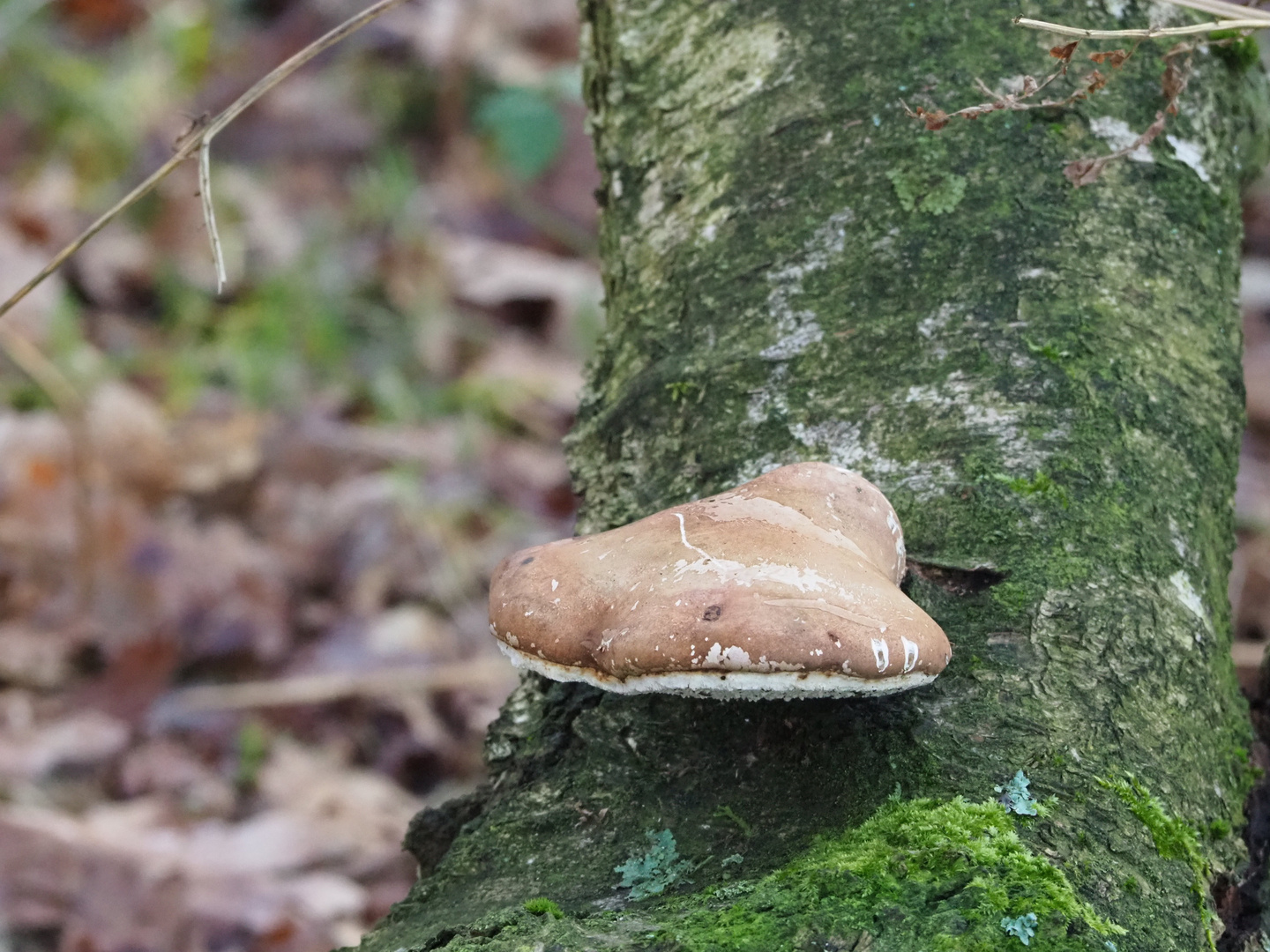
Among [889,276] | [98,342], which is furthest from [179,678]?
[889,276]

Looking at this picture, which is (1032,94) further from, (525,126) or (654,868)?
(525,126)

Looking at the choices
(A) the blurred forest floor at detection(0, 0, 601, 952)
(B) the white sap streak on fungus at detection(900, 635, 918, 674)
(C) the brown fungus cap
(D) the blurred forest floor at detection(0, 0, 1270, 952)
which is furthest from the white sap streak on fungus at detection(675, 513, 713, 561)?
(A) the blurred forest floor at detection(0, 0, 601, 952)

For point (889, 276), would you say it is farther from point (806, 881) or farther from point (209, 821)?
point (209, 821)

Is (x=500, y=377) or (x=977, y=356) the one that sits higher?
(x=500, y=377)

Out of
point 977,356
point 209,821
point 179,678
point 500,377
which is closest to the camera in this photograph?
point 977,356

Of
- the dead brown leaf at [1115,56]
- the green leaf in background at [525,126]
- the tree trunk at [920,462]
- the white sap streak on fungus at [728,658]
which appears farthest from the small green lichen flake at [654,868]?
the green leaf in background at [525,126]

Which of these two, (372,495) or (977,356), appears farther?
(372,495)

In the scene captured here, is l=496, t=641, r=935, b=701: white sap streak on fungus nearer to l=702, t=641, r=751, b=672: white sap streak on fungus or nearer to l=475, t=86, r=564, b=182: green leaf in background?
l=702, t=641, r=751, b=672: white sap streak on fungus
